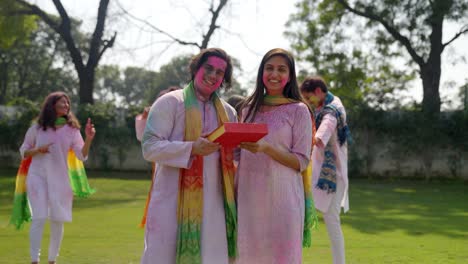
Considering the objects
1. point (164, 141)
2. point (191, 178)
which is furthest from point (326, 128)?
point (164, 141)

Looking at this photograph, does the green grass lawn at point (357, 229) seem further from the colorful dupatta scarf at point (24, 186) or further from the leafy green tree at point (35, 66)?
the leafy green tree at point (35, 66)

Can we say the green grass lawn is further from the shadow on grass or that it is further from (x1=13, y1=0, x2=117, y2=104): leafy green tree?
(x1=13, y1=0, x2=117, y2=104): leafy green tree

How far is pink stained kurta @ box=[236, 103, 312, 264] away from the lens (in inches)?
148

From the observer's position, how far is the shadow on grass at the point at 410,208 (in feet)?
30.8

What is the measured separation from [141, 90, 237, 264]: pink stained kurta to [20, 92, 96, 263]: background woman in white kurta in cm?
295

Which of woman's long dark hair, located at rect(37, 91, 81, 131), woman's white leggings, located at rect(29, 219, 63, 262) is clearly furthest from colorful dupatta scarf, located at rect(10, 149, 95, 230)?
woman's white leggings, located at rect(29, 219, 63, 262)

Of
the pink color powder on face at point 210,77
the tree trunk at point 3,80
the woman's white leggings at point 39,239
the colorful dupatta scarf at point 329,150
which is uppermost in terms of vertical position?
the tree trunk at point 3,80

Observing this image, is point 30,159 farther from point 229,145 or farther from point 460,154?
point 460,154

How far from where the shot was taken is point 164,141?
338 cm

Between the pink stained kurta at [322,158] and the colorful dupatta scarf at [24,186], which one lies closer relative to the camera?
the pink stained kurta at [322,158]

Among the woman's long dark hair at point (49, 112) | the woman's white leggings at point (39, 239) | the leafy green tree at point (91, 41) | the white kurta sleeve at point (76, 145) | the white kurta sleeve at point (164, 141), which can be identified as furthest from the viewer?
the leafy green tree at point (91, 41)

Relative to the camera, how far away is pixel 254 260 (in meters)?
3.79

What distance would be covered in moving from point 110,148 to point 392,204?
466 inches

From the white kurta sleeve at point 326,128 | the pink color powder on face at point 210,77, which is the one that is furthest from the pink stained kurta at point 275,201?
the white kurta sleeve at point 326,128
